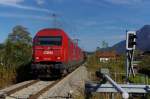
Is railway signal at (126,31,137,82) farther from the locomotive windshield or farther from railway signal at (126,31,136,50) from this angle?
the locomotive windshield

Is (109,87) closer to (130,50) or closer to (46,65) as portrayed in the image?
(130,50)

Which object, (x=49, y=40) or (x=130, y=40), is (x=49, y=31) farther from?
(x=130, y=40)

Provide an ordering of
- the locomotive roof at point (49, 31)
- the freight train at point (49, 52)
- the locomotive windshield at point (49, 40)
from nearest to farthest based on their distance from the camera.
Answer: the freight train at point (49, 52) → the locomotive windshield at point (49, 40) → the locomotive roof at point (49, 31)

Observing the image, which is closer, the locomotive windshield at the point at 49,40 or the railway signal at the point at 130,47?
the railway signal at the point at 130,47

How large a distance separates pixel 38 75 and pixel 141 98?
16071mm

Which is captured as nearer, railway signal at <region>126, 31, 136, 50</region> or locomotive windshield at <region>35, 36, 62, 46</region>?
railway signal at <region>126, 31, 136, 50</region>

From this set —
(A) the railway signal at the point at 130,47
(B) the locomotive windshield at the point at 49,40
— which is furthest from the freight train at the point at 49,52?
(A) the railway signal at the point at 130,47

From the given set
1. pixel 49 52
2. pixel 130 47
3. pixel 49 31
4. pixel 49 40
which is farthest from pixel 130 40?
pixel 49 31

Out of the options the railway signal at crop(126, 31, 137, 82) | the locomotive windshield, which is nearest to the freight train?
the locomotive windshield

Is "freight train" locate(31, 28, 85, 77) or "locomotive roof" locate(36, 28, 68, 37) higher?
"locomotive roof" locate(36, 28, 68, 37)

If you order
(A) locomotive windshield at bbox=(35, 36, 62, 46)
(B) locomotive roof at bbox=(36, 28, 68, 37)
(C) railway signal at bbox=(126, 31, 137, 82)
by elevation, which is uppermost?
(B) locomotive roof at bbox=(36, 28, 68, 37)

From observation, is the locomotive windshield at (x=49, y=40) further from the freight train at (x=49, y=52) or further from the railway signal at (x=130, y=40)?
the railway signal at (x=130, y=40)

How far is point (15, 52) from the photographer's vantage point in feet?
123

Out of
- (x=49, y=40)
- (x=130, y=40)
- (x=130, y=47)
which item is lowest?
(x=130, y=47)
